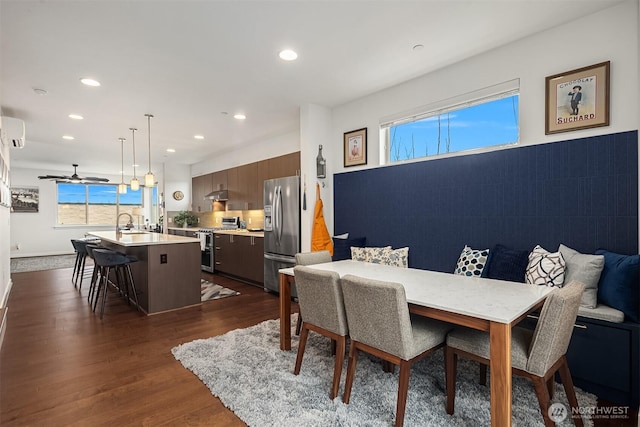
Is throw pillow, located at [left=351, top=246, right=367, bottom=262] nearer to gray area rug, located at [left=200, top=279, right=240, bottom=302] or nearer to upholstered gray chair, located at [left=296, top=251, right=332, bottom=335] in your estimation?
upholstered gray chair, located at [left=296, top=251, right=332, bottom=335]

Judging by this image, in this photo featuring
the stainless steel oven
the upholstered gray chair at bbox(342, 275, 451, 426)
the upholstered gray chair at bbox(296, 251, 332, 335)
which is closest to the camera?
the upholstered gray chair at bbox(342, 275, 451, 426)

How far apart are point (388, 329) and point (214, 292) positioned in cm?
377

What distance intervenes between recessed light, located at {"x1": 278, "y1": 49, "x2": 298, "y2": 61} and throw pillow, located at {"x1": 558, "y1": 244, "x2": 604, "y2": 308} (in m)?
2.87

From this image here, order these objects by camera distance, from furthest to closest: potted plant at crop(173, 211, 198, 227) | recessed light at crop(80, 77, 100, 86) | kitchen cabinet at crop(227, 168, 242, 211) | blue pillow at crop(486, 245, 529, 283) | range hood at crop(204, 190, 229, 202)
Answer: potted plant at crop(173, 211, 198, 227), range hood at crop(204, 190, 229, 202), kitchen cabinet at crop(227, 168, 242, 211), recessed light at crop(80, 77, 100, 86), blue pillow at crop(486, 245, 529, 283)

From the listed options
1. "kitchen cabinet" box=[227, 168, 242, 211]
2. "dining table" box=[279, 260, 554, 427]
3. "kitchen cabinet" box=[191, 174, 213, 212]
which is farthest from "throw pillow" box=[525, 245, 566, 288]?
"kitchen cabinet" box=[191, 174, 213, 212]

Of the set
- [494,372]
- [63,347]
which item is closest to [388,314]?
[494,372]

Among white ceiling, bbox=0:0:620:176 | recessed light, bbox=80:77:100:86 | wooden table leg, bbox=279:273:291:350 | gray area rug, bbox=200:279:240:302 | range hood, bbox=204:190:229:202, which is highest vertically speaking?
white ceiling, bbox=0:0:620:176

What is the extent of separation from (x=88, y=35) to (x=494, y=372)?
3.69 metres

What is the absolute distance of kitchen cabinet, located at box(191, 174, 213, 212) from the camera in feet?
26.0

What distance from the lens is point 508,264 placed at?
A: 8.74ft

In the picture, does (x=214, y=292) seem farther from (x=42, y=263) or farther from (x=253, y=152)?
(x=42, y=263)

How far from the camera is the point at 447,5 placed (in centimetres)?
230

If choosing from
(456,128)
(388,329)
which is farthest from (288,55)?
(388,329)

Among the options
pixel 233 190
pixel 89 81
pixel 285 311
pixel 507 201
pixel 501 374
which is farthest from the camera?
pixel 233 190
